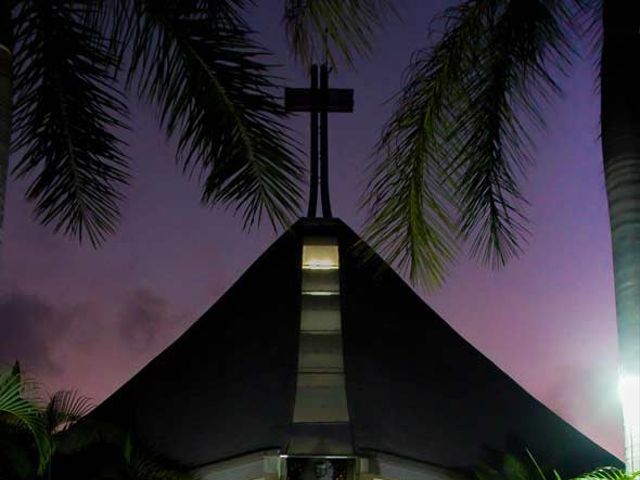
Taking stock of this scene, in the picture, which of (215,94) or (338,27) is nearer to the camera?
(338,27)

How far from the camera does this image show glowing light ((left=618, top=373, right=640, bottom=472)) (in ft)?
23.1

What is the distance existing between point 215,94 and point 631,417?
3.73m

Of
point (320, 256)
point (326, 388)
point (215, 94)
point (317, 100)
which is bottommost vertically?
point (326, 388)

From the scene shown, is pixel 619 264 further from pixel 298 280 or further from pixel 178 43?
pixel 298 280

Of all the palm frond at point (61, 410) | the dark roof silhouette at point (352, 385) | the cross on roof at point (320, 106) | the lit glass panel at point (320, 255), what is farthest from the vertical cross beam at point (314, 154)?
the palm frond at point (61, 410)

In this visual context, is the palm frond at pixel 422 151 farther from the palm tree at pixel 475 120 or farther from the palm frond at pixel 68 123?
the palm frond at pixel 68 123

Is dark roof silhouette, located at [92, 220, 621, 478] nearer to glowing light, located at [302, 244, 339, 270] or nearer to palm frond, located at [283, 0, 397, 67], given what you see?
glowing light, located at [302, 244, 339, 270]

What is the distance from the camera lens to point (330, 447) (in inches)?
552

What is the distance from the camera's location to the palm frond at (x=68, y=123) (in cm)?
845

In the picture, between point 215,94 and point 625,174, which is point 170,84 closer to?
point 215,94

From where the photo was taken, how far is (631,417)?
7074 mm

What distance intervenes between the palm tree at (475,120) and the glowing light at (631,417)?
153 centimetres

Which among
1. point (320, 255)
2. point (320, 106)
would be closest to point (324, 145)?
point (320, 106)

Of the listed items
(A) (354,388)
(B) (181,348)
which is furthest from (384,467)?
(B) (181,348)
